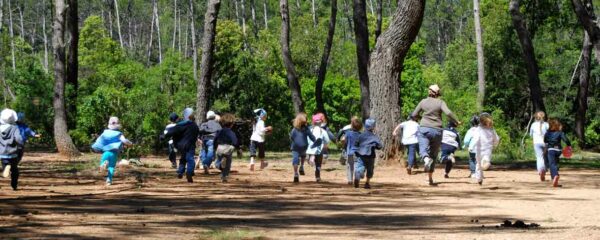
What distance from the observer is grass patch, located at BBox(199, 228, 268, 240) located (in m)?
8.37

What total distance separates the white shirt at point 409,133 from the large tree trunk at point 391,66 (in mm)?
885

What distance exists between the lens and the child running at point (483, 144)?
53.2 ft

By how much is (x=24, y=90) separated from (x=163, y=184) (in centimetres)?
1928

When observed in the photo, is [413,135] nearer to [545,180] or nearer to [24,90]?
[545,180]

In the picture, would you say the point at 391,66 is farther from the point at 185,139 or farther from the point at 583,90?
the point at 583,90

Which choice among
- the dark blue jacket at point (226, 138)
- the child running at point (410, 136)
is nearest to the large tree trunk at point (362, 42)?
the child running at point (410, 136)

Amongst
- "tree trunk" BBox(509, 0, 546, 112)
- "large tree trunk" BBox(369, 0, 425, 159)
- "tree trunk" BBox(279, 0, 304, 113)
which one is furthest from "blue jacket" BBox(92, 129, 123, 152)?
"tree trunk" BBox(279, 0, 304, 113)

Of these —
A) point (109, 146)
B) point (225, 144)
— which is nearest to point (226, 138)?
point (225, 144)

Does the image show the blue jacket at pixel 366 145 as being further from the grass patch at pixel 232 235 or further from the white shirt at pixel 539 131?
the grass patch at pixel 232 235

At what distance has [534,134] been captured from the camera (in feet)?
57.5

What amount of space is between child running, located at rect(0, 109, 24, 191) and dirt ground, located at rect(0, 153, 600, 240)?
1.09 ft

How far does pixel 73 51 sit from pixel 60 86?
725cm

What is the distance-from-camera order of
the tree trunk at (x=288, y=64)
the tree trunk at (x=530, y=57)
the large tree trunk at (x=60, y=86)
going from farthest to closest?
1. the tree trunk at (x=288, y=64)
2. the tree trunk at (x=530, y=57)
3. the large tree trunk at (x=60, y=86)

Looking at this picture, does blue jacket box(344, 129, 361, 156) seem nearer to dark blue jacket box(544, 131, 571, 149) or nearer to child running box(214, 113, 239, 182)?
child running box(214, 113, 239, 182)
